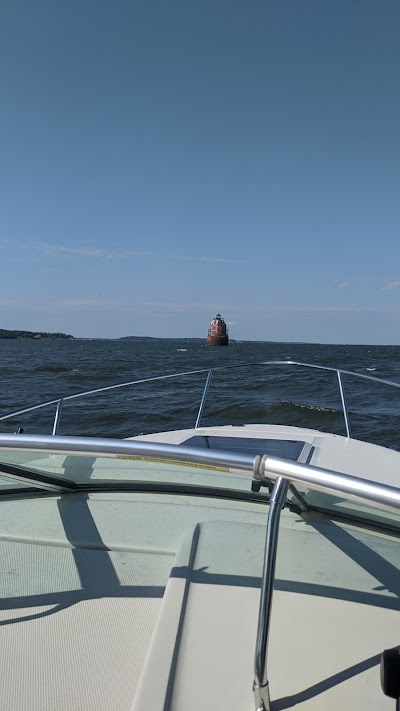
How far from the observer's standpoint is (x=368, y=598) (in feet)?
5.26

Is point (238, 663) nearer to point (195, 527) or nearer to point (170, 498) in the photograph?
point (195, 527)

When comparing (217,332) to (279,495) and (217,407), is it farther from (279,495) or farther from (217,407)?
(279,495)

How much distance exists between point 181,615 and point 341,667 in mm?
486

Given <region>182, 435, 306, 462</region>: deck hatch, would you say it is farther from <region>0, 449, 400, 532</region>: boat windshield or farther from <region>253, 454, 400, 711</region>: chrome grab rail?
<region>253, 454, 400, 711</region>: chrome grab rail

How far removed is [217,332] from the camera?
312 ft

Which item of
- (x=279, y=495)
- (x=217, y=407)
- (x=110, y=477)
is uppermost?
(x=279, y=495)

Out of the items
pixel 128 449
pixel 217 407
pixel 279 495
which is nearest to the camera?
pixel 279 495

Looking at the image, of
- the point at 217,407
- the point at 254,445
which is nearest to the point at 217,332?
the point at 217,407

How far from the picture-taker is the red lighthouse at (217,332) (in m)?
94.8

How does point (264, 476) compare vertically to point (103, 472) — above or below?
above

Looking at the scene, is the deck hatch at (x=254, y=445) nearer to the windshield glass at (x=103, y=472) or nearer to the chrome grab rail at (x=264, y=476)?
the windshield glass at (x=103, y=472)

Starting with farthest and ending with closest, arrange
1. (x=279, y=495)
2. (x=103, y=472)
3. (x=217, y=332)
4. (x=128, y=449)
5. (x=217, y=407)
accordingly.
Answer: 1. (x=217, y=332)
2. (x=217, y=407)
3. (x=103, y=472)
4. (x=128, y=449)
5. (x=279, y=495)

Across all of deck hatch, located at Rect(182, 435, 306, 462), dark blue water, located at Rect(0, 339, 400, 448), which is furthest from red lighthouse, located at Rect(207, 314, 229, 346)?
deck hatch, located at Rect(182, 435, 306, 462)

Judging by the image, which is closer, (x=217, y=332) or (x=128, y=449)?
(x=128, y=449)
